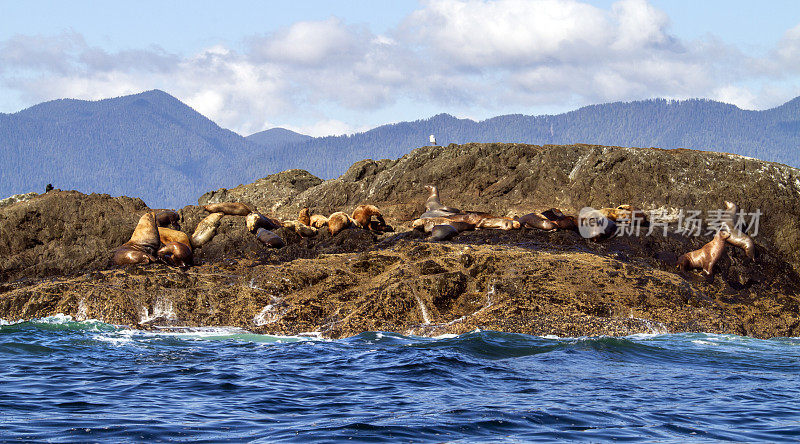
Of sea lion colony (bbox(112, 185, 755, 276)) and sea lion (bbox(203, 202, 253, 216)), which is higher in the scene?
sea lion (bbox(203, 202, 253, 216))

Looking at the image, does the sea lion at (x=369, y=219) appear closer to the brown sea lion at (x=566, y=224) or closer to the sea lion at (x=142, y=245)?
the brown sea lion at (x=566, y=224)

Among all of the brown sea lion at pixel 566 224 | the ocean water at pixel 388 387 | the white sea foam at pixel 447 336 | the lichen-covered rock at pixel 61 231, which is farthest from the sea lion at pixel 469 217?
the lichen-covered rock at pixel 61 231

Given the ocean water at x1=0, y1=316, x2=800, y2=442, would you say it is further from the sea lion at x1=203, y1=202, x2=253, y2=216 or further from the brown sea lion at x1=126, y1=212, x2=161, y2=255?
the sea lion at x1=203, y1=202, x2=253, y2=216

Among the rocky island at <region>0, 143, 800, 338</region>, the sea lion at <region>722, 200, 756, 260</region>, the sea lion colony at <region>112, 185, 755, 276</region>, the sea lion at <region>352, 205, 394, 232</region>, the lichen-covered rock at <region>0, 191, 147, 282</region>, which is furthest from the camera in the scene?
the sea lion at <region>352, 205, 394, 232</region>

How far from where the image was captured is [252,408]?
8555 millimetres

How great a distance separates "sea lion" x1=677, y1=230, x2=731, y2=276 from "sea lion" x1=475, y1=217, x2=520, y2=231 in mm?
3648

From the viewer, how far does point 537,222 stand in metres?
18.2

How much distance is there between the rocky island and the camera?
14312 millimetres

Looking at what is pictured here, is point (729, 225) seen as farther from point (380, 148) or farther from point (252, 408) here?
point (380, 148)

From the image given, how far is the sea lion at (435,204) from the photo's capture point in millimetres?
19781

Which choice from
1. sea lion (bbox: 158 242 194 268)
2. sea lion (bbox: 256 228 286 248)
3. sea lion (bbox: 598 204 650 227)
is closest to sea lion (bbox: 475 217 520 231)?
sea lion (bbox: 598 204 650 227)

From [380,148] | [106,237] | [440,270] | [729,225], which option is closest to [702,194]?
[729,225]

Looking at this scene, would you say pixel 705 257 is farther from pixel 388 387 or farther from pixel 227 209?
pixel 227 209

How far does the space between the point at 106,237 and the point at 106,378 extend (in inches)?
376
